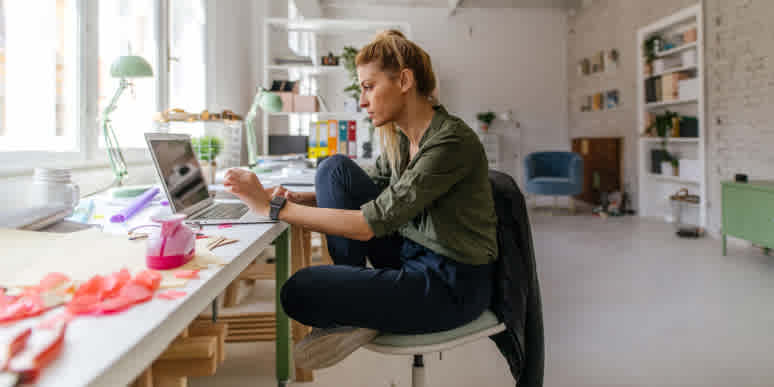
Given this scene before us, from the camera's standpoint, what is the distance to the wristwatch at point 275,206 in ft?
3.33

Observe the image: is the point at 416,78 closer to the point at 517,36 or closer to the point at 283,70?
the point at 283,70

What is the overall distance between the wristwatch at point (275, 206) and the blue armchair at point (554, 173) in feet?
17.3

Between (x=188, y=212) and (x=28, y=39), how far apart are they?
93cm

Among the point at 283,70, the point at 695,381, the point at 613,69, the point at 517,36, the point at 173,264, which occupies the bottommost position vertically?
the point at 695,381

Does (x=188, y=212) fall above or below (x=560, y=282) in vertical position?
above

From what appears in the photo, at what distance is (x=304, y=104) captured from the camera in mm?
3676

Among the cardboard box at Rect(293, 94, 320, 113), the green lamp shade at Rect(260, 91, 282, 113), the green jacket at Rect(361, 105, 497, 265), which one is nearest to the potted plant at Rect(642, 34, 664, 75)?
the cardboard box at Rect(293, 94, 320, 113)

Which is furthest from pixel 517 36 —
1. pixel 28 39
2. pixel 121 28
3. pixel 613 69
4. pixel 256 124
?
pixel 28 39

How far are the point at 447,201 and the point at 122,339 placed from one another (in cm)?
70

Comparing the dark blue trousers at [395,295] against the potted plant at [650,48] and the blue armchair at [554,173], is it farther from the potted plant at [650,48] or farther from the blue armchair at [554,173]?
the potted plant at [650,48]

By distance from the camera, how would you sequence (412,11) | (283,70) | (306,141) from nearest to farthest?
1. (306,141)
2. (283,70)
3. (412,11)

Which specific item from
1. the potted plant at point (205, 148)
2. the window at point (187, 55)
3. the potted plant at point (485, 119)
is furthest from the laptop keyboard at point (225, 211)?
the potted plant at point (485, 119)

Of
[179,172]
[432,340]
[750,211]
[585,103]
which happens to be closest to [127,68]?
[179,172]

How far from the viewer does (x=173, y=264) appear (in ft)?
2.24
